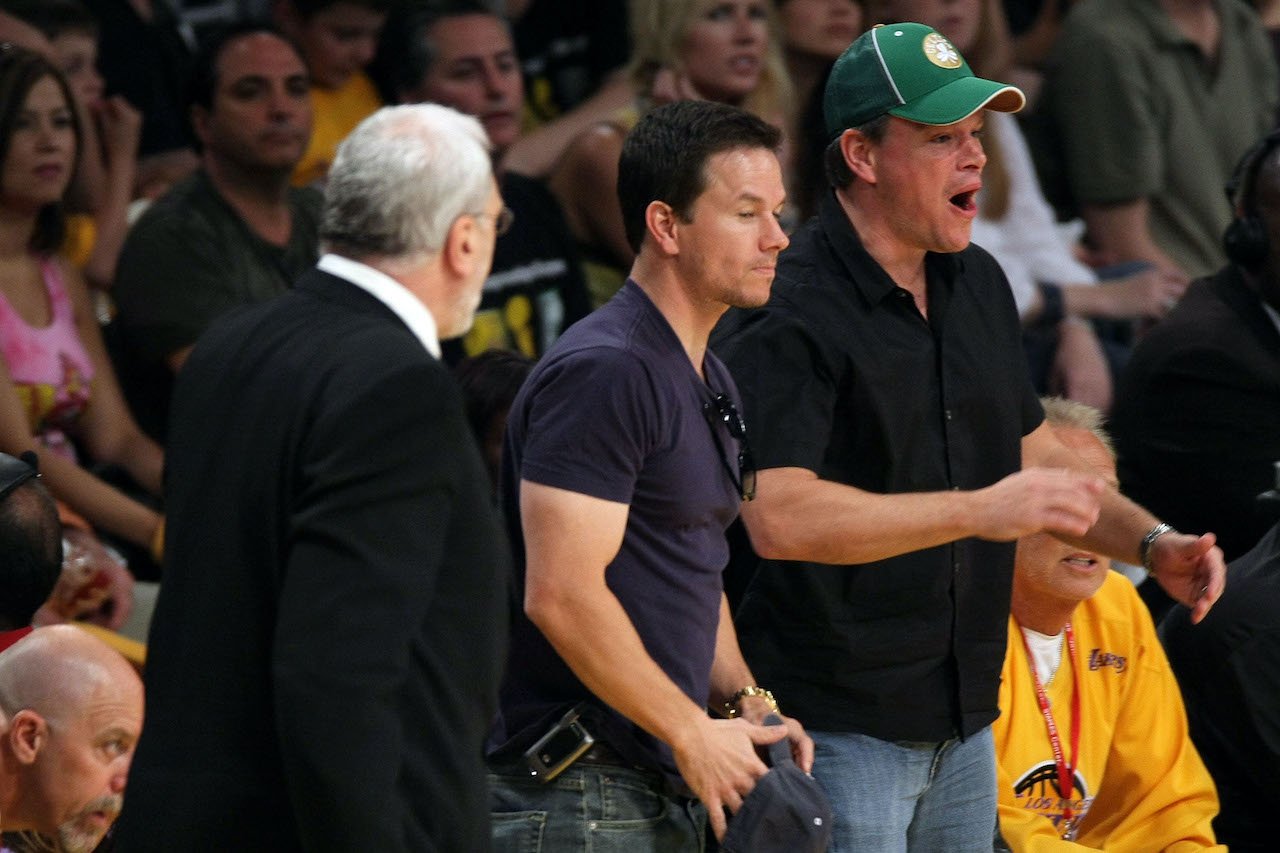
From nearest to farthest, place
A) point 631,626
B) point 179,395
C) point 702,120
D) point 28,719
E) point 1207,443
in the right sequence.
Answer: point 179,395
point 631,626
point 702,120
point 28,719
point 1207,443

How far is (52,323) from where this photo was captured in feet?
16.5

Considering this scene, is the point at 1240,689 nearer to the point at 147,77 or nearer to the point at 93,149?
the point at 93,149

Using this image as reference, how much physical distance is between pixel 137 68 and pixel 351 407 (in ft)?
12.8

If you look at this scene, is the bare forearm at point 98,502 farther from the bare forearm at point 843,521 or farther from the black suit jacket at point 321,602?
the black suit jacket at point 321,602

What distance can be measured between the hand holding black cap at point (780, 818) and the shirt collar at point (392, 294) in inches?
30.0

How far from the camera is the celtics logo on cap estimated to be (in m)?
3.24

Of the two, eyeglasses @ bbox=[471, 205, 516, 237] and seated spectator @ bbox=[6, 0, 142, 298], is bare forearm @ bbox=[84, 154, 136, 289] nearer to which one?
seated spectator @ bbox=[6, 0, 142, 298]

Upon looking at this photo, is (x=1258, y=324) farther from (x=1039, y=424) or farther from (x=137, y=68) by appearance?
(x=137, y=68)

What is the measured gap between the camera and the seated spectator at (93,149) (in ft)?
18.0

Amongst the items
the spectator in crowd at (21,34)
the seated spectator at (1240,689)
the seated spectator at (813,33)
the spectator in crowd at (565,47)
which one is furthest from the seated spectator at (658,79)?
the seated spectator at (1240,689)

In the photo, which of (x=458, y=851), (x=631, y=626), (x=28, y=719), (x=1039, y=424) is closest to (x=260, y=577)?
(x=458, y=851)

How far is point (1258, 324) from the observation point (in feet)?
15.6

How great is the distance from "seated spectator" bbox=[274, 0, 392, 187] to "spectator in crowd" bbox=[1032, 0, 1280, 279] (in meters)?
2.14

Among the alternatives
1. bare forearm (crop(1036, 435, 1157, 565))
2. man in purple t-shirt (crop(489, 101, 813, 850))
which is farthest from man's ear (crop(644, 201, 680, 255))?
bare forearm (crop(1036, 435, 1157, 565))
